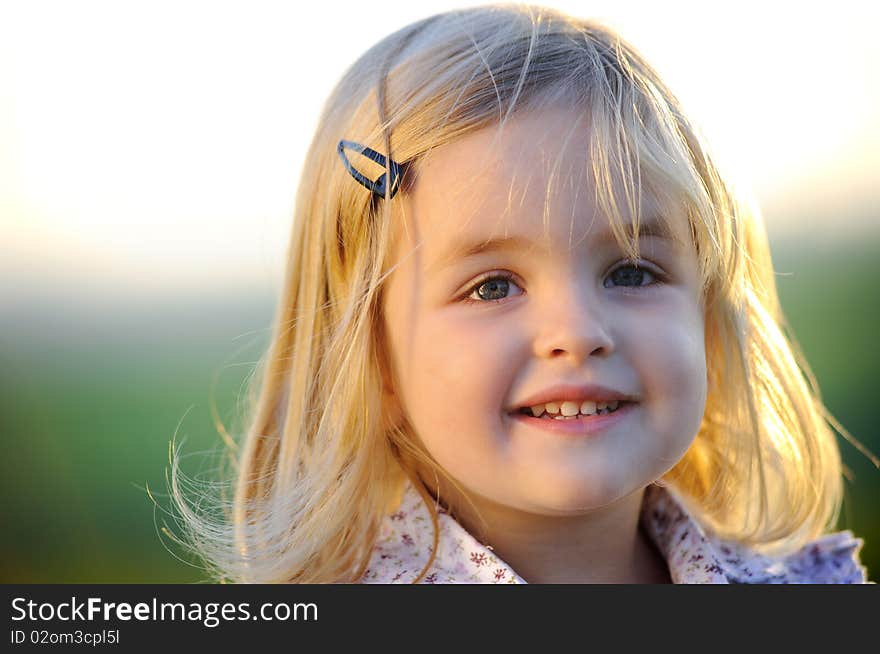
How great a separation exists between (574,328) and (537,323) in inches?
2.4

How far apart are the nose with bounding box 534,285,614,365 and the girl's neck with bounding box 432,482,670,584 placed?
39cm

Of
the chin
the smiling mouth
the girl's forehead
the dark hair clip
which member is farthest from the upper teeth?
the dark hair clip

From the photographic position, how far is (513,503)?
1.50m

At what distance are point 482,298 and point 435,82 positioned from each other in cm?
36

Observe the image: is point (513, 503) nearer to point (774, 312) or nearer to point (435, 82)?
point (435, 82)

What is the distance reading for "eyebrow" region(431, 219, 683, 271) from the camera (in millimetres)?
1426

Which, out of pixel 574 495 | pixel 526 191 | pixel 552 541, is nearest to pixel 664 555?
pixel 552 541

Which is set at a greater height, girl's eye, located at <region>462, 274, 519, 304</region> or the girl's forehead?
the girl's forehead

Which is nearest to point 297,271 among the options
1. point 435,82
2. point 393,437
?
point 393,437

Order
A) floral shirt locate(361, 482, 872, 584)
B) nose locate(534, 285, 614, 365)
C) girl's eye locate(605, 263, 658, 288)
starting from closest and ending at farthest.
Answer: nose locate(534, 285, 614, 365) → girl's eye locate(605, 263, 658, 288) → floral shirt locate(361, 482, 872, 584)

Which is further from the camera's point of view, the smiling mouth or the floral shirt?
the floral shirt

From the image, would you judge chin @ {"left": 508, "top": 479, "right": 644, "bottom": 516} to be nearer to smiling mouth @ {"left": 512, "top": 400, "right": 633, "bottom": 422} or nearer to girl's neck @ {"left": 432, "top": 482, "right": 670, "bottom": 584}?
smiling mouth @ {"left": 512, "top": 400, "right": 633, "bottom": 422}

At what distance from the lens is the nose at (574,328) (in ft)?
4.55

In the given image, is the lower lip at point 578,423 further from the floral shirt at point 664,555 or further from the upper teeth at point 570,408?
the floral shirt at point 664,555
